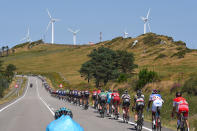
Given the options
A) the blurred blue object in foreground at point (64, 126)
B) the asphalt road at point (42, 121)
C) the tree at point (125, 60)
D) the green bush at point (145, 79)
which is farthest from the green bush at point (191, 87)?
the tree at point (125, 60)

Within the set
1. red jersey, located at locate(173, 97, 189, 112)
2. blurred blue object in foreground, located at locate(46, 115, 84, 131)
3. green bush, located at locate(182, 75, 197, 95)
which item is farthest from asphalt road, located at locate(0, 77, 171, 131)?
green bush, located at locate(182, 75, 197, 95)

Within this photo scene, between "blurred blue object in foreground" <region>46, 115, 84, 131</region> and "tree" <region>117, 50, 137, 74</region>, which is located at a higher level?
"tree" <region>117, 50, 137, 74</region>

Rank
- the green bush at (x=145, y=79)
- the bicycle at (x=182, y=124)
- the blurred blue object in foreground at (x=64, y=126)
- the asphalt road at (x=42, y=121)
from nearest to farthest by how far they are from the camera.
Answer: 1. the blurred blue object in foreground at (x=64, y=126)
2. the bicycle at (x=182, y=124)
3. the asphalt road at (x=42, y=121)
4. the green bush at (x=145, y=79)

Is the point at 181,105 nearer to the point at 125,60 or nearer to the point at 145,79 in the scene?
the point at 145,79

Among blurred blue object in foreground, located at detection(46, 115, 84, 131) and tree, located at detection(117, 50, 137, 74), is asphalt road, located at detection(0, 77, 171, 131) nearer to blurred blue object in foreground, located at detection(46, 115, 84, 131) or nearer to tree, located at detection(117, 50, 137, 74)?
blurred blue object in foreground, located at detection(46, 115, 84, 131)

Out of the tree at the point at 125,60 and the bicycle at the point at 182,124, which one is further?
the tree at the point at 125,60

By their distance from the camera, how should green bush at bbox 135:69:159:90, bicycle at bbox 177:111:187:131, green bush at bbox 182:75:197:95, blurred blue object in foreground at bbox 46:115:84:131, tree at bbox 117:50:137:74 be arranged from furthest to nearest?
tree at bbox 117:50:137:74 < green bush at bbox 135:69:159:90 < green bush at bbox 182:75:197:95 < bicycle at bbox 177:111:187:131 < blurred blue object in foreground at bbox 46:115:84:131

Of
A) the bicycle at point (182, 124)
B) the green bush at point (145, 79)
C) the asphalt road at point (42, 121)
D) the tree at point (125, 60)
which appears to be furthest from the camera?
the tree at point (125, 60)

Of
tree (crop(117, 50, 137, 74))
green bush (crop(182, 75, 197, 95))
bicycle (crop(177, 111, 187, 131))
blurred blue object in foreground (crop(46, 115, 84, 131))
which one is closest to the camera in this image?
blurred blue object in foreground (crop(46, 115, 84, 131))

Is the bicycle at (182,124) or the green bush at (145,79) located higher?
the green bush at (145,79)

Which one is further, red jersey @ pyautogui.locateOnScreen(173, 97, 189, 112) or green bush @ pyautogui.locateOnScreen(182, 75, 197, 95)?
green bush @ pyautogui.locateOnScreen(182, 75, 197, 95)

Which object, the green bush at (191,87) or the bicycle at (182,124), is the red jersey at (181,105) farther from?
the green bush at (191,87)

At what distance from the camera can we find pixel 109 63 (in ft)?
294

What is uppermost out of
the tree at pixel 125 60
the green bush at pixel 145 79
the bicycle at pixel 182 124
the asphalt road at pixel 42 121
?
the tree at pixel 125 60
